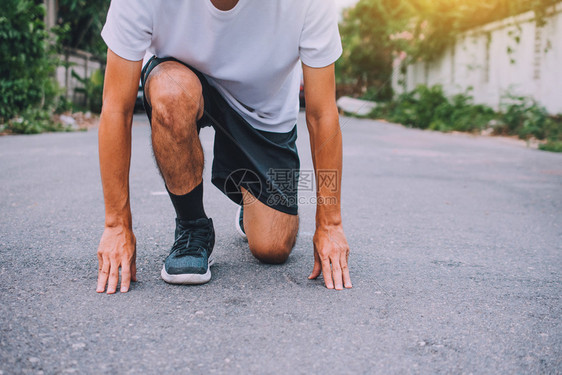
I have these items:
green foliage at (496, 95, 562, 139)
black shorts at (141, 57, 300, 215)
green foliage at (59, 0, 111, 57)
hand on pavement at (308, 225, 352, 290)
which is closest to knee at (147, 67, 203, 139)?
black shorts at (141, 57, 300, 215)

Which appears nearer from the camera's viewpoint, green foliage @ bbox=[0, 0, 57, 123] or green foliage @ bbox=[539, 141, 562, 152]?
green foliage @ bbox=[539, 141, 562, 152]

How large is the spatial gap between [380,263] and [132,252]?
1063 mm

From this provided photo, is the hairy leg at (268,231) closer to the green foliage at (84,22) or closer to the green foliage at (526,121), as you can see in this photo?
the green foliage at (526,121)

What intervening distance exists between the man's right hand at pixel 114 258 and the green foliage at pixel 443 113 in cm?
1047

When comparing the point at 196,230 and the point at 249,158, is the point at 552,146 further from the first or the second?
the point at 196,230

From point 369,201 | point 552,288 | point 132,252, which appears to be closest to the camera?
point 132,252

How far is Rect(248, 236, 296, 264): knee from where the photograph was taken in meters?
2.28

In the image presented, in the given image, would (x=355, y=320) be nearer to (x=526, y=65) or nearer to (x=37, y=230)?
(x=37, y=230)

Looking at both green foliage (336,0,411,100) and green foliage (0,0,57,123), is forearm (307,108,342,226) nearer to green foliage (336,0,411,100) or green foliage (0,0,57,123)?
green foliage (0,0,57,123)

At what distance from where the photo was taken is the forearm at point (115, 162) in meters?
1.89

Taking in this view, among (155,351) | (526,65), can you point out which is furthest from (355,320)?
(526,65)

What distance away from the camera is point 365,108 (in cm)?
1803

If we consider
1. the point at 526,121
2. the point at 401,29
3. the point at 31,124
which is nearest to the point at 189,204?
the point at 31,124

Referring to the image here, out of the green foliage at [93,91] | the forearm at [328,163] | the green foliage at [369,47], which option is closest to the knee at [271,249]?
the forearm at [328,163]
